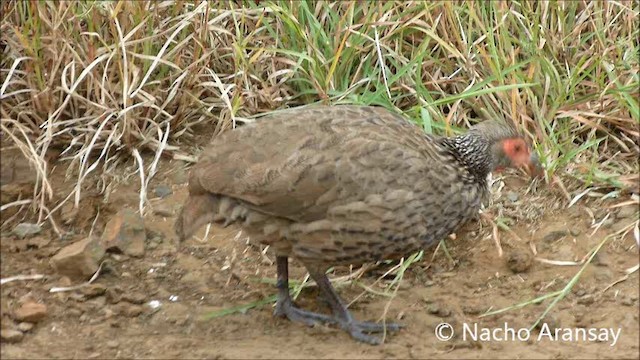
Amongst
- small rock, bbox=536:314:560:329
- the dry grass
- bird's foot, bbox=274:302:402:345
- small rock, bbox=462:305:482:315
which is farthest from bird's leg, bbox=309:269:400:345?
the dry grass

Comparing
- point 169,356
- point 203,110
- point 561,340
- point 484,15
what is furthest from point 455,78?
point 169,356

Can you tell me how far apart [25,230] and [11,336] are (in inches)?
29.9

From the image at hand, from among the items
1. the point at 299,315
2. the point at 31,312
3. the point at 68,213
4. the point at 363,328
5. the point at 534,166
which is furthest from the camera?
the point at 68,213

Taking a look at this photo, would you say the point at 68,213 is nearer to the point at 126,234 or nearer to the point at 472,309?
the point at 126,234

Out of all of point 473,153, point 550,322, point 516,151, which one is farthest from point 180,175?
point 550,322

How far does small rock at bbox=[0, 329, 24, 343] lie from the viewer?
3.96 meters

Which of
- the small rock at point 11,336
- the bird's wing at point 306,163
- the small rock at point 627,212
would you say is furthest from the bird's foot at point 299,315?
the small rock at point 627,212

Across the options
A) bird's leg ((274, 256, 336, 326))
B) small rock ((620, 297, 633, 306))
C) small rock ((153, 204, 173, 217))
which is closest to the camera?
small rock ((620, 297, 633, 306))

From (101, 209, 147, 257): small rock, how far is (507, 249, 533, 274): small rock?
144 centimetres

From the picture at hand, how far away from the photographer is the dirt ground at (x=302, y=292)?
402cm

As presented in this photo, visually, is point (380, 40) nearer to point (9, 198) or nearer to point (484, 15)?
point (484, 15)

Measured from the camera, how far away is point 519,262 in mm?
4484

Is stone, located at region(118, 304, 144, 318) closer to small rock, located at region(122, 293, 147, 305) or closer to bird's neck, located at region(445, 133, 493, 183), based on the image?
small rock, located at region(122, 293, 147, 305)

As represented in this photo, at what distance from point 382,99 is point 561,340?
4.78ft
